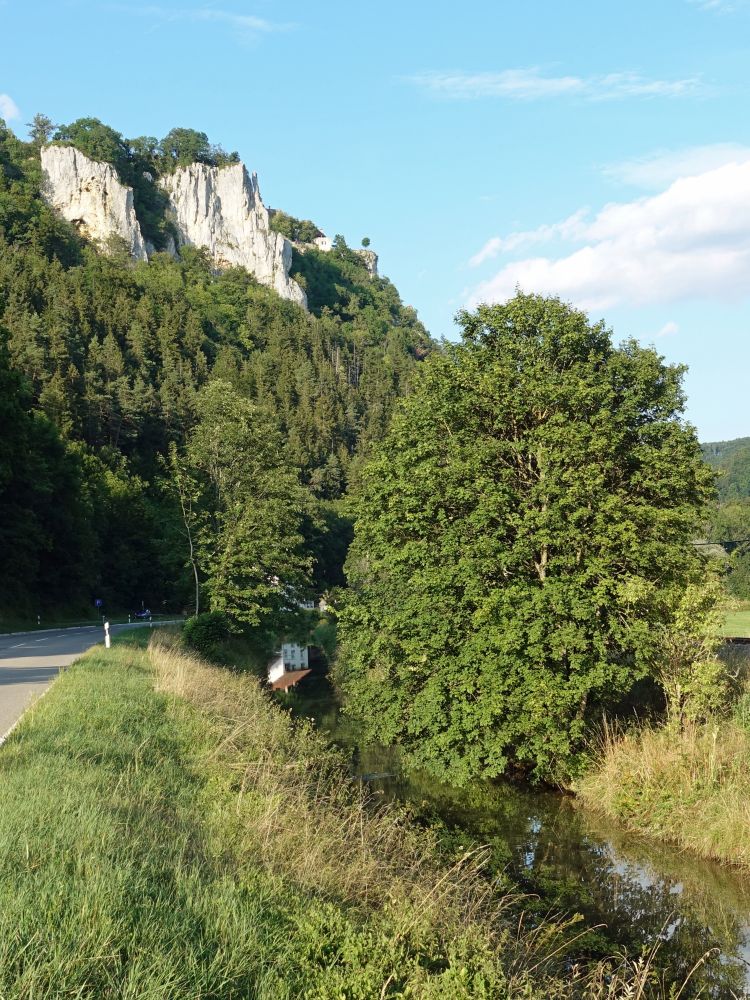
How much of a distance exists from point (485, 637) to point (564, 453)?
14.9 feet

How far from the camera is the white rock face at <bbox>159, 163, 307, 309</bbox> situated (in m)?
180

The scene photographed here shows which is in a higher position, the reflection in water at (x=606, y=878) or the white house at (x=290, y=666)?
the reflection in water at (x=606, y=878)

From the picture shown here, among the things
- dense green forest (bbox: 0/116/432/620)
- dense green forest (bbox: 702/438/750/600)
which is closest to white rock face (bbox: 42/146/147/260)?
dense green forest (bbox: 0/116/432/620)

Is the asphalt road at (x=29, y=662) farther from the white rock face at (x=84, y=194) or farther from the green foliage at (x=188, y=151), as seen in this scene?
the green foliage at (x=188, y=151)

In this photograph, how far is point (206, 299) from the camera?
151625 mm

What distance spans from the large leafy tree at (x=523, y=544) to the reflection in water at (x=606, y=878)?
1.03 meters

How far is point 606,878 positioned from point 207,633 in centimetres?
2041

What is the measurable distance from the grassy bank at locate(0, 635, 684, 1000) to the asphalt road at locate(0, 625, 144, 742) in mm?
1139

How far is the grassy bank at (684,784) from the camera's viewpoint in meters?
14.5

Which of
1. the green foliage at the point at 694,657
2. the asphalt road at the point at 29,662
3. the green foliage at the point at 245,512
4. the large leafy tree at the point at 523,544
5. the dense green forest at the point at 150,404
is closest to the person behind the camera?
the asphalt road at the point at 29,662

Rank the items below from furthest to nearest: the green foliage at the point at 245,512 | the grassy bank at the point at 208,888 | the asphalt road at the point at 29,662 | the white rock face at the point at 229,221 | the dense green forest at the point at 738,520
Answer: the white rock face at the point at 229,221 → the dense green forest at the point at 738,520 → the green foliage at the point at 245,512 → the asphalt road at the point at 29,662 → the grassy bank at the point at 208,888

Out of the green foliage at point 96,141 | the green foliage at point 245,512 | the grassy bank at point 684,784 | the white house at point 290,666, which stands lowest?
the white house at point 290,666

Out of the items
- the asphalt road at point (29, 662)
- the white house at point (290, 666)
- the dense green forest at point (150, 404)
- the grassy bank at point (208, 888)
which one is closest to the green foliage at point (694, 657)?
the grassy bank at point (208, 888)

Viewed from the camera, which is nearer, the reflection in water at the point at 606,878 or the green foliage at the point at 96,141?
the reflection in water at the point at 606,878
